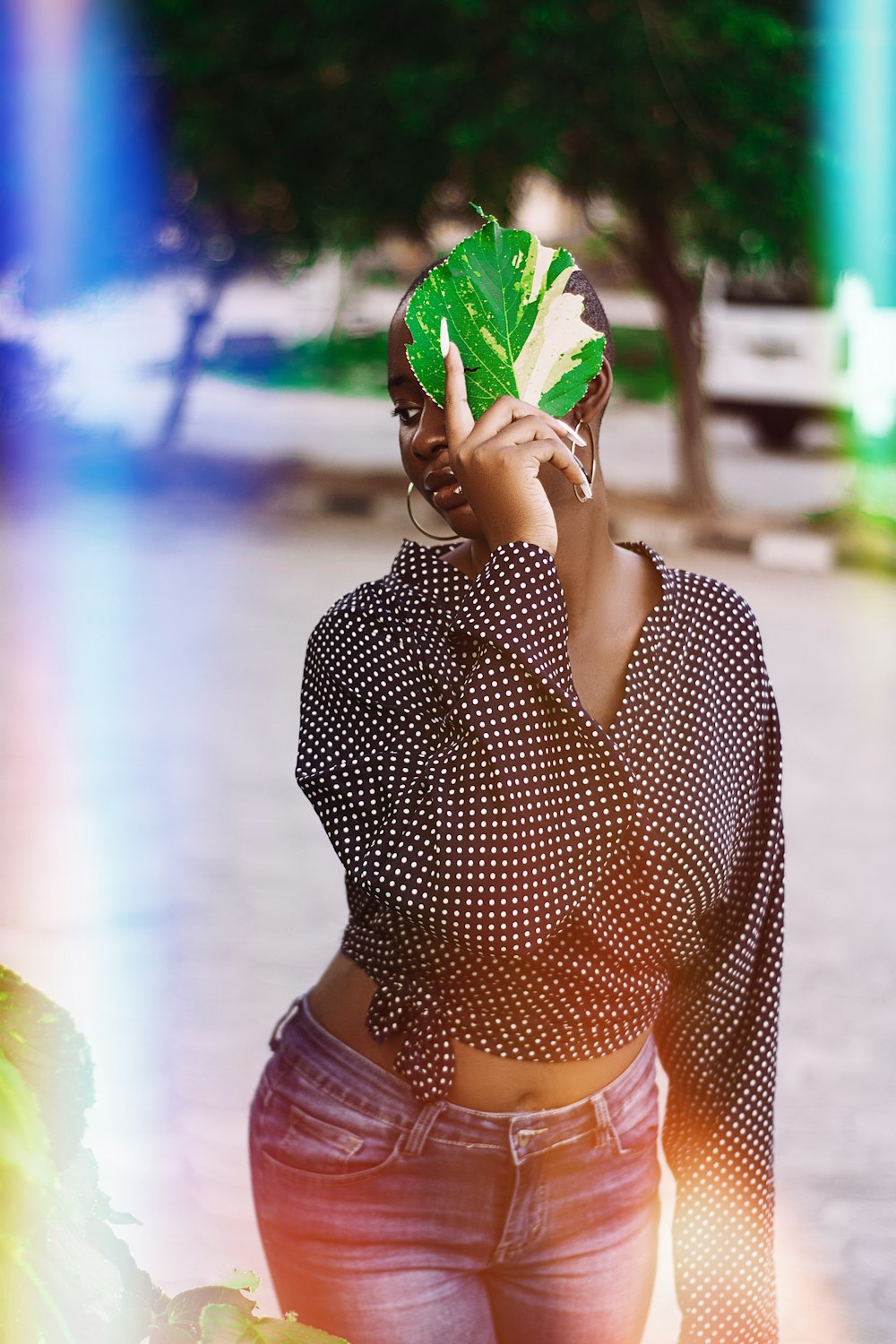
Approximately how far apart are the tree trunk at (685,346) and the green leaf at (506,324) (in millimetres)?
11992

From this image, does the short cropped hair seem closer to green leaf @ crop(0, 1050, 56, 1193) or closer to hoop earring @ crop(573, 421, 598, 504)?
hoop earring @ crop(573, 421, 598, 504)

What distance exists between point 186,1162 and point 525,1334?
240 cm

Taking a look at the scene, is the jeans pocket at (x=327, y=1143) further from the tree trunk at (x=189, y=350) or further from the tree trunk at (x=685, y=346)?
the tree trunk at (x=189, y=350)

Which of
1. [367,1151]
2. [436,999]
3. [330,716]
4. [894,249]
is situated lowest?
[367,1151]

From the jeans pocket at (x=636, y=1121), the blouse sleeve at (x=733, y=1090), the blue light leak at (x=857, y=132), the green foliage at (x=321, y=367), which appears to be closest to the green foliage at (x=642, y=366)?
the green foliage at (x=321, y=367)

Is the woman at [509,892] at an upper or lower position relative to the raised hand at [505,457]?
lower

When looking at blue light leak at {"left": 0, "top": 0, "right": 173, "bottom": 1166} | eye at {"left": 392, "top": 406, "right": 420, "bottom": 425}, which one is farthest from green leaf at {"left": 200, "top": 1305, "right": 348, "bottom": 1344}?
blue light leak at {"left": 0, "top": 0, "right": 173, "bottom": 1166}

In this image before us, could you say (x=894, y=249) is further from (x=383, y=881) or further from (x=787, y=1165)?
(x=383, y=881)

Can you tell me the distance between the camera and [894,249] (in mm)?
13992

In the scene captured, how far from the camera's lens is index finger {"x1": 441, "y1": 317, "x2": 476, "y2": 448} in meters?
1.78

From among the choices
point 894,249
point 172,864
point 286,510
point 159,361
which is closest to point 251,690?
point 172,864

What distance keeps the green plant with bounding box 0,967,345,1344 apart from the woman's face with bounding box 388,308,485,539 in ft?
2.80

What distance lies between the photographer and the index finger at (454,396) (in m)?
1.78

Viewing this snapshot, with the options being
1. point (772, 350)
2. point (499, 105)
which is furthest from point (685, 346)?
point (772, 350)
